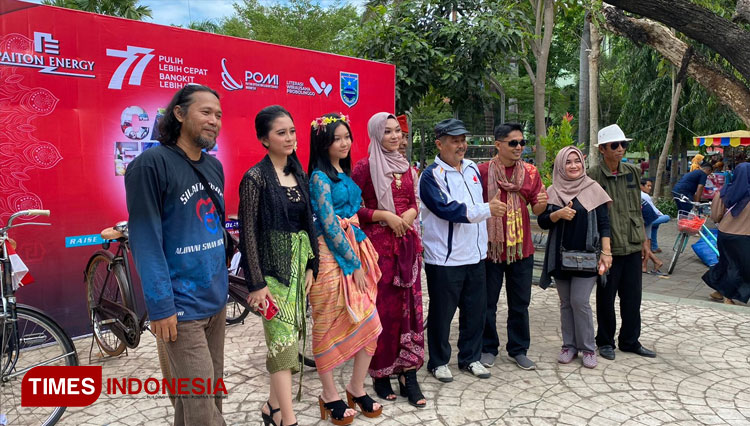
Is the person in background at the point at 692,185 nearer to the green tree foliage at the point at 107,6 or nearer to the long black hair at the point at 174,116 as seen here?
the long black hair at the point at 174,116

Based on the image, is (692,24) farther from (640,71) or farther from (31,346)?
(640,71)

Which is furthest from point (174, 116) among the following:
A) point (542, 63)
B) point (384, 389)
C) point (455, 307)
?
point (542, 63)

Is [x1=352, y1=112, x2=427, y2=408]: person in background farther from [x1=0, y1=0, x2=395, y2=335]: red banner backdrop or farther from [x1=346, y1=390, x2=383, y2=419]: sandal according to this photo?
[x1=0, y1=0, x2=395, y2=335]: red banner backdrop

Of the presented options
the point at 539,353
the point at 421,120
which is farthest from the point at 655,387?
the point at 421,120

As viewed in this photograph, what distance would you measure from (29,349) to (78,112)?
6.82 feet

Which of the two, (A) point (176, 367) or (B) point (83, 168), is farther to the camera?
(B) point (83, 168)

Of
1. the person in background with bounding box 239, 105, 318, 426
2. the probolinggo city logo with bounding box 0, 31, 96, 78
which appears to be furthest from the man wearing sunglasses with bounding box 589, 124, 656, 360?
the probolinggo city logo with bounding box 0, 31, 96, 78

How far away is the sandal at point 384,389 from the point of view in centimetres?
345

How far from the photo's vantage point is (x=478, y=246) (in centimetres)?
366

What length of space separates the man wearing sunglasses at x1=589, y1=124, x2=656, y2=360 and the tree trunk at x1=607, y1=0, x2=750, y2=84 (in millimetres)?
1493

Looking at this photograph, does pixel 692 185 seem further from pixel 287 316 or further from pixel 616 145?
pixel 287 316

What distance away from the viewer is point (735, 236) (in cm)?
572

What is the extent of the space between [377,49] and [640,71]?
14.5 m

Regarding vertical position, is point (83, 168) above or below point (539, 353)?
above
